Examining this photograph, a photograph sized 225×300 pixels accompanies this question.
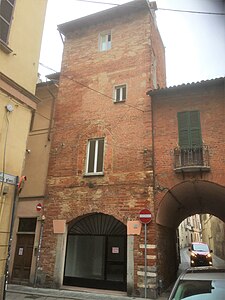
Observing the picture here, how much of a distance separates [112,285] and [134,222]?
2805mm

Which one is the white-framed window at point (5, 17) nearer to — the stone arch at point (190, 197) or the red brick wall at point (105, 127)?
the red brick wall at point (105, 127)

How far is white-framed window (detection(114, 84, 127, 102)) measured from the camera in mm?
13008

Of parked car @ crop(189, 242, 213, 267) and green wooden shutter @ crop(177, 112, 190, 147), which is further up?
green wooden shutter @ crop(177, 112, 190, 147)

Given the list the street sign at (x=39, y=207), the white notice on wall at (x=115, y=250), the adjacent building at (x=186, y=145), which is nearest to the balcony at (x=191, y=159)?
the adjacent building at (x=186, y=145)

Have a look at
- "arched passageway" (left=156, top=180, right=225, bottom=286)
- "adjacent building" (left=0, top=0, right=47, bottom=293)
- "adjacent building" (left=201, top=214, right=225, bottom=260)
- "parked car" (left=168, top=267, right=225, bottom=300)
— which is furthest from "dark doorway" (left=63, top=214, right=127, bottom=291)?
"adjacent building" (left=201, top=214, right=225, bottom=260)

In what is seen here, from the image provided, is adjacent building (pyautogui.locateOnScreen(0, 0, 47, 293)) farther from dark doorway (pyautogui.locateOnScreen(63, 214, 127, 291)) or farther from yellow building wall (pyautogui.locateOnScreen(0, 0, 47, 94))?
dark doorway (pyautogui.locateOnScreen(63, 214, 127, 291))

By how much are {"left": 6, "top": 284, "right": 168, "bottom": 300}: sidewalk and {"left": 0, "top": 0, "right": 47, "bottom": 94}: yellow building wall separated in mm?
7314

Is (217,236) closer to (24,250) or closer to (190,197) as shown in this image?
(190,197)

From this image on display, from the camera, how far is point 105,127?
1267 cm

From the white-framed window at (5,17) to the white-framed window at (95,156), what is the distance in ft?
20.5

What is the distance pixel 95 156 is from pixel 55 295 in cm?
588

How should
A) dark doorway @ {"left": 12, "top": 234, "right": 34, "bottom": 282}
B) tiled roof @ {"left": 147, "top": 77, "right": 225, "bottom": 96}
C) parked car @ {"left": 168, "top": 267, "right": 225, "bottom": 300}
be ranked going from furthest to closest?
dark doorway @ {"left": 12, "top": 234, "right": 34, "bottom": 282}
tiled roof @ {"left": 147, "top": 77, "right": 225, "bottom": 96}
parked car @ {"left": 168, "top": 267, "right": 225, "bottom": 300}

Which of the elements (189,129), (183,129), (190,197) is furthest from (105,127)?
(190,197)

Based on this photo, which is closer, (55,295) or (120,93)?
(55,295)
